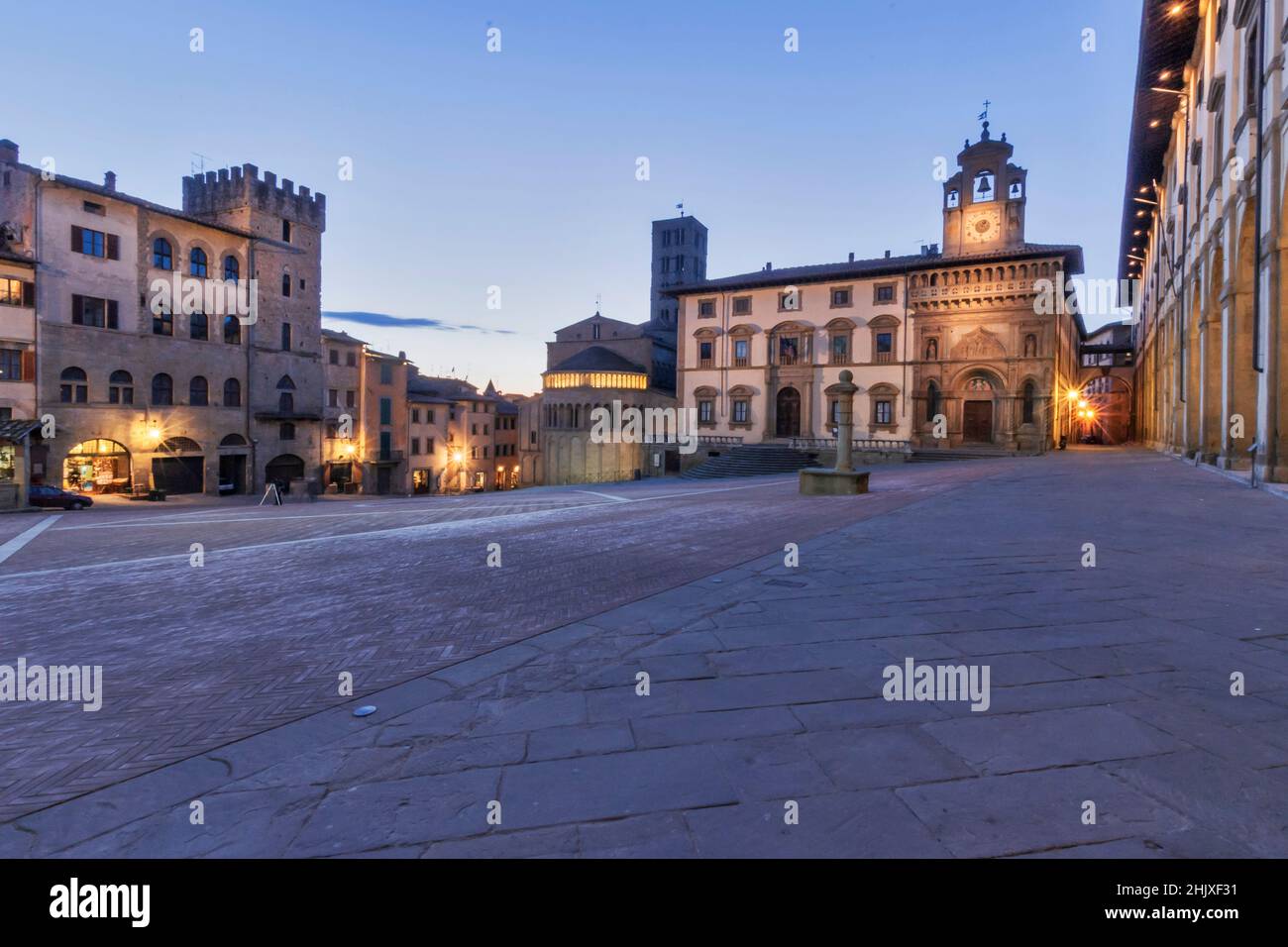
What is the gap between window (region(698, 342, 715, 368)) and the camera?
4781 centimetres

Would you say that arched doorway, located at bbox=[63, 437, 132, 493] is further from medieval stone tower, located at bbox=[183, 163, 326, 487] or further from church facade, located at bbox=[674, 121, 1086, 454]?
church facade, located at bbox=[674, 121, 1086, 454]

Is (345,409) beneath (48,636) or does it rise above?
above

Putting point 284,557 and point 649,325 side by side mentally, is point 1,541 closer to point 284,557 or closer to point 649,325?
point 284,557

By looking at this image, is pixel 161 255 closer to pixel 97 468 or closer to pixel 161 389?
pixel 161 389

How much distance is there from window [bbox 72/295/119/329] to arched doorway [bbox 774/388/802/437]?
117 ft

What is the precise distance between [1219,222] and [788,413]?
93.1 ft

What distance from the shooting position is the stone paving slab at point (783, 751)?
8.09 ft

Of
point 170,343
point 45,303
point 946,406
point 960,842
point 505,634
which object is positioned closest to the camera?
point 960,842

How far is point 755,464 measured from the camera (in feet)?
124

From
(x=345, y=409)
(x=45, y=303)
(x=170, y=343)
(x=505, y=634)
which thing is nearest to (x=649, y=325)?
(x=345, y=409)

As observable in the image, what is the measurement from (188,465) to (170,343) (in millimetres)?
6053

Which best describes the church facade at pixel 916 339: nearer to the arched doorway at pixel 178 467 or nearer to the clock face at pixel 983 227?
the clock face at pixel 983 227

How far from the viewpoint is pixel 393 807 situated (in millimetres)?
2686

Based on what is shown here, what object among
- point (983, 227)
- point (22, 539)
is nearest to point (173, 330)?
point (22, 539)
